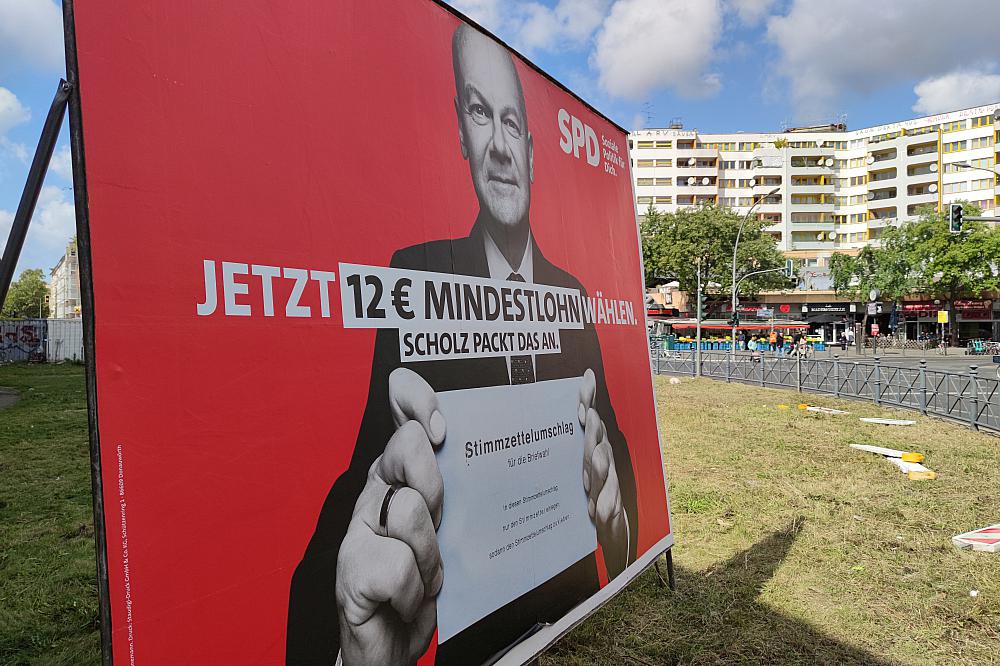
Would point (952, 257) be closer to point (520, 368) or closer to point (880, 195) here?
point (880, 195)

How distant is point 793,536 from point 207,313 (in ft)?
17.6


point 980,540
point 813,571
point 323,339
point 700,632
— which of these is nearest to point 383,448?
point 323,339

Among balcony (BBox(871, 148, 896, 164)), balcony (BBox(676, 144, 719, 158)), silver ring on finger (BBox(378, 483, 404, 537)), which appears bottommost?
silver ring on finger (BBox(378, 483, 404, 537))

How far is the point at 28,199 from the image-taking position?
1.54 metres

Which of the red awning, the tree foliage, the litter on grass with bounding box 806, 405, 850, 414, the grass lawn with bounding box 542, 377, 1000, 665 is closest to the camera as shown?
the grass lawn with bounding box 542, 377, 1000, 665

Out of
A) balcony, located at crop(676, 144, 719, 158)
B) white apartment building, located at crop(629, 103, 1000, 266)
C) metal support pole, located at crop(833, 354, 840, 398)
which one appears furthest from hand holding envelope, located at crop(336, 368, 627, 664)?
balcony, located at crop(676, 144, 719, 158)

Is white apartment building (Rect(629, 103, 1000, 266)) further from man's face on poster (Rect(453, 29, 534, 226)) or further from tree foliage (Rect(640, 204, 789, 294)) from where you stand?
man's face on poster (Rect(453, 29, 534, 226))

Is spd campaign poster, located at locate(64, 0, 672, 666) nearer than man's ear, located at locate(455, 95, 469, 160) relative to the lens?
Yes

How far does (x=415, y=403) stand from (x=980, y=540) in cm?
528

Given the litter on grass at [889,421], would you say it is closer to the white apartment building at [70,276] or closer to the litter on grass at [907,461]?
the litter on grass at [907,461]

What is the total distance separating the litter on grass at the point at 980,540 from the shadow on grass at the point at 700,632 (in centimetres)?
177

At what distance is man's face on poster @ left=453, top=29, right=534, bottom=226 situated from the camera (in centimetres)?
253

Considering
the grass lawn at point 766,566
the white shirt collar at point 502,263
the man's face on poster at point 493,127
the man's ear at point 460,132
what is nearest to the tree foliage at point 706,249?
the grass lawn at point 766,566

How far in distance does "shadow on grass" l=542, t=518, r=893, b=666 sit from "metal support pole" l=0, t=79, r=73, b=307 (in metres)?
3.06
